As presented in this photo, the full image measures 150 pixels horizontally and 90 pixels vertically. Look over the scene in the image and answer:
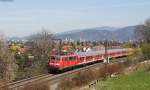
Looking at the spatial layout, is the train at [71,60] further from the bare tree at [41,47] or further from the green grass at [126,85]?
the green grass at [126,85]

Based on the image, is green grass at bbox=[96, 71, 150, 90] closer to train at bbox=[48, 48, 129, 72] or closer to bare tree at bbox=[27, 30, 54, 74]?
train at bbox=[48, 48, 129, 72]

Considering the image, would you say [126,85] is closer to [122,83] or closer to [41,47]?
[122,83]

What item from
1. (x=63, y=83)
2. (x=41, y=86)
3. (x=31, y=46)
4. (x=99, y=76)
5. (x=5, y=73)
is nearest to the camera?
(x=41, y=86)

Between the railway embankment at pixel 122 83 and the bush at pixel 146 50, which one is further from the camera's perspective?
the bush at pixel 146 50

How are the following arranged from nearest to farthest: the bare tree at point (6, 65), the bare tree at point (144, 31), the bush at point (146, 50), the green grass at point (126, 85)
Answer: the green grass at point (126, 85)
the bare tree at point (6, 65)
the bush at point (146, 50)
the bare tree at point (144, 31)

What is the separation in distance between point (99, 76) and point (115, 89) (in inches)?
671

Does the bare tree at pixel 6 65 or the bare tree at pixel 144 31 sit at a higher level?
the bare tree at pixel 144 31

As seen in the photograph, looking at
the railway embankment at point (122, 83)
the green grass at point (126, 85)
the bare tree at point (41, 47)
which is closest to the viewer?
the green grass at point (126, 85)

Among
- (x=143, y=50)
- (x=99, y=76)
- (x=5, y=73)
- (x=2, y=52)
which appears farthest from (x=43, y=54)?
(x=99, y=76)

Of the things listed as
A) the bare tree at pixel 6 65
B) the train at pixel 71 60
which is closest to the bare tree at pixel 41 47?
the bare tree at pixel 6 65

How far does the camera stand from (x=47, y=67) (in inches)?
2427

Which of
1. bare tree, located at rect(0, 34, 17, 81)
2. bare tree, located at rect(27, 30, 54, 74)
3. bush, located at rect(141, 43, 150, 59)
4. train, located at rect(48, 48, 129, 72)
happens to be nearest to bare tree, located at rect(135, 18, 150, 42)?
bush, located at rect(141, 43, 150, 59)

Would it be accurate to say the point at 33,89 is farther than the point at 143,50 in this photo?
No

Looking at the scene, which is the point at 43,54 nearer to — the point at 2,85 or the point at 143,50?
the point at 143,50
